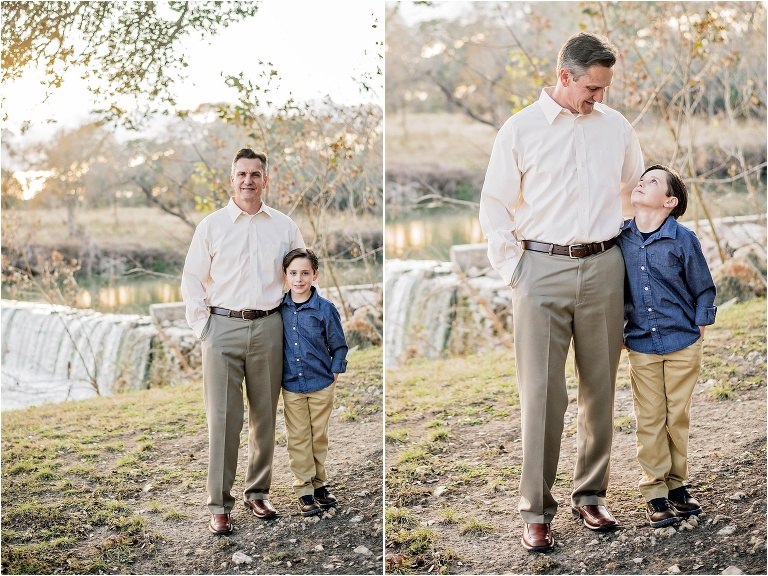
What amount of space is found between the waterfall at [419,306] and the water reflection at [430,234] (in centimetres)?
11

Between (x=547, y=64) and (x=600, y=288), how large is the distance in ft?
10.2

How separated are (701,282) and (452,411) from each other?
172 cm

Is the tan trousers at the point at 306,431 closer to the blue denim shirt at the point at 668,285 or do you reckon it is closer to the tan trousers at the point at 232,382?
the tan trousers at the point at 232,382

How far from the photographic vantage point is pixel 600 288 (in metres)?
2.77

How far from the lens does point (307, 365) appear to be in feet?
10.8

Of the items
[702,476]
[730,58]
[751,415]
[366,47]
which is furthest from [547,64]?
[702,476]

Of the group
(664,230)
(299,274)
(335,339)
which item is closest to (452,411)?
(335,339)

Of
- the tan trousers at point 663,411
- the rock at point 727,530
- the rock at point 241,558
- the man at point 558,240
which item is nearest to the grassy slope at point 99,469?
the rock at point 241,558

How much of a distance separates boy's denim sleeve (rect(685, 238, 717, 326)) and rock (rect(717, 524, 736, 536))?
78cm

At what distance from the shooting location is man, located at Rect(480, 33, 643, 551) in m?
2.75

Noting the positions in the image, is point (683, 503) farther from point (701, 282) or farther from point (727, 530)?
point (701, 282)

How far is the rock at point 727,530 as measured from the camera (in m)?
2.93

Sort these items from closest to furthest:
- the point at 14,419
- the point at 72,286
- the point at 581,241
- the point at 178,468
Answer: the point at 581,241, the point at 178,468, the point at 14,419, the point at 72,286

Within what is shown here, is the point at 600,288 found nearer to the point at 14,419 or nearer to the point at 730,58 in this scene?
the point at 14,419
